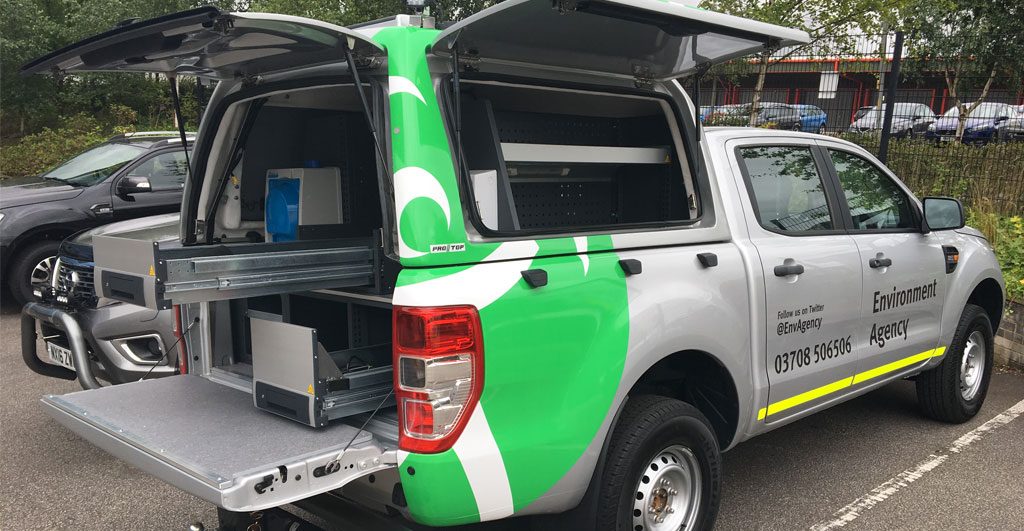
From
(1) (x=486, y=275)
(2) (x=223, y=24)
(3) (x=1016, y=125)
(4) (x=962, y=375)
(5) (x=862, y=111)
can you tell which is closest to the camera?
(2) (x=223, y=24)

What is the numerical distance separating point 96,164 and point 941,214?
824 centimetres

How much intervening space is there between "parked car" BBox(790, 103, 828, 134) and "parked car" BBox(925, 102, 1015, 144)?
1.35 m

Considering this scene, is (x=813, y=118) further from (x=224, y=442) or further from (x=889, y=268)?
(x=224, y=442)

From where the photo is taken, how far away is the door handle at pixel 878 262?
4168 millimetres

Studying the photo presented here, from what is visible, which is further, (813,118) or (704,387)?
(813,118)

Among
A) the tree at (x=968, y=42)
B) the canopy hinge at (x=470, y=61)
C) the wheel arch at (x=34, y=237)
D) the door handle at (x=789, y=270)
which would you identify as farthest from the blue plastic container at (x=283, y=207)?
the tree at (x=968, y=42)

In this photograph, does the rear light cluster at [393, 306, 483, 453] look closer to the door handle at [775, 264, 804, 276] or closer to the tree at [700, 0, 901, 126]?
the door handle at [775, 264, 804, 276]

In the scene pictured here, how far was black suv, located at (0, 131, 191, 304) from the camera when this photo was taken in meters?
7.89

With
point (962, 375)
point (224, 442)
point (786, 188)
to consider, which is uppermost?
point (786, 188)

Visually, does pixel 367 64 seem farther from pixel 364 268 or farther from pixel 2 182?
pixel 2 182

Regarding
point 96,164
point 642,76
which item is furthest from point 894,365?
point 96,164

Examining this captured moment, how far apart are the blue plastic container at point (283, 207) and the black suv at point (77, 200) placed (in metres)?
4.88

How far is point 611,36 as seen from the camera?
2934 mm

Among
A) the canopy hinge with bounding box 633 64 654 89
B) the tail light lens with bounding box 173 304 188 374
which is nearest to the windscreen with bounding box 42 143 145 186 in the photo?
the tail light lens with bounding box 173 304 188 374
